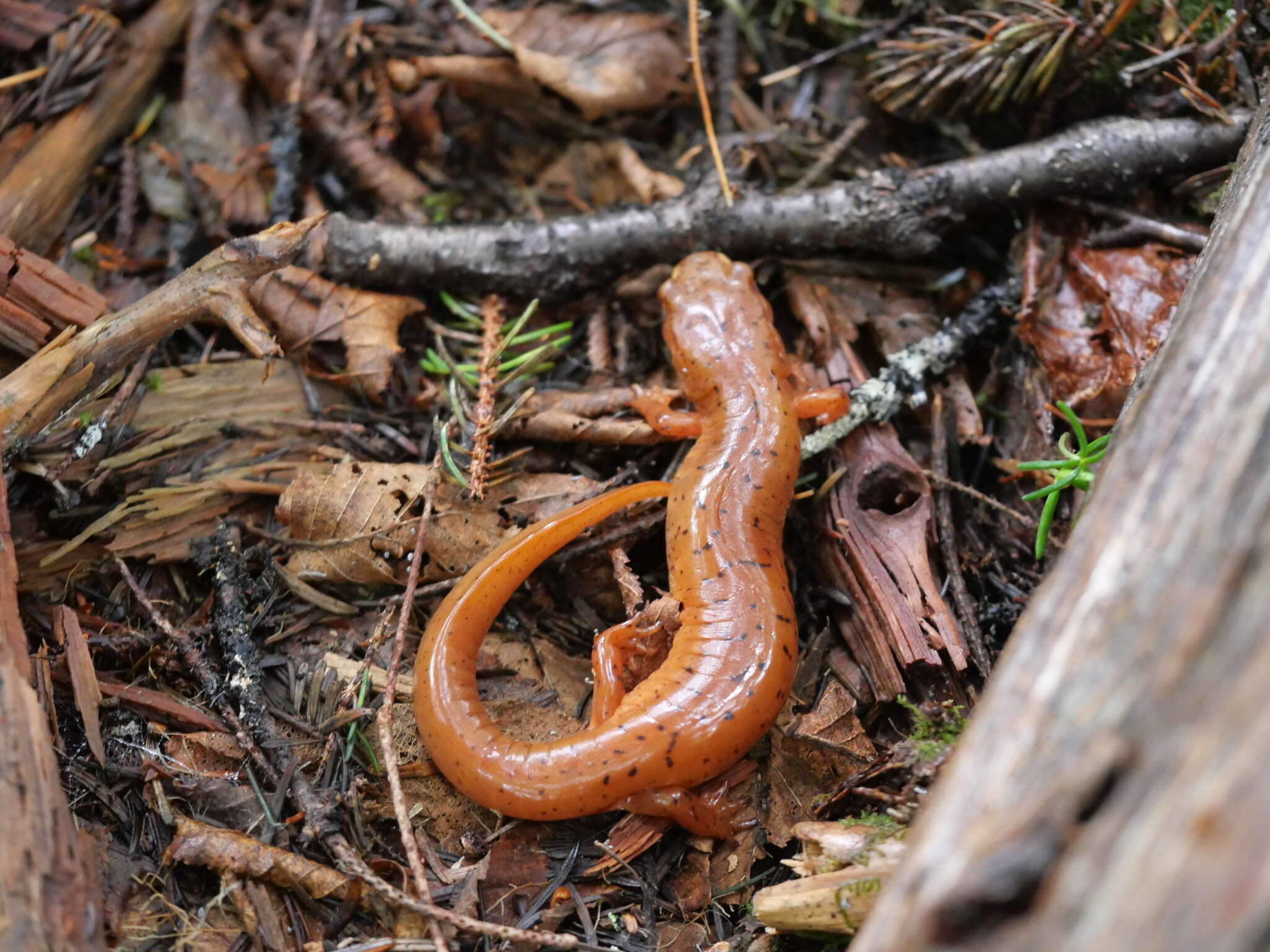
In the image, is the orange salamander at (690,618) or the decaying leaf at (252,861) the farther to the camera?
the orange salamander at (690,618)

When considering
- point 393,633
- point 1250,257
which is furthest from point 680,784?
point 1250,257

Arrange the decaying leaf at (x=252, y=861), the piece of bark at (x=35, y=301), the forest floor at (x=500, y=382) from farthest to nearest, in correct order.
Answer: the piece of bark at (x=35, y=301)
the forest floor at (x=500, y=382)
the decaying leaf at (x=252, y=861)

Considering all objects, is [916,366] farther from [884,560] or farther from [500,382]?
[500,382]

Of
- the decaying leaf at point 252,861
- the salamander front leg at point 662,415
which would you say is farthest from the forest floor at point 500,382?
the salamander front leg at point 662,415

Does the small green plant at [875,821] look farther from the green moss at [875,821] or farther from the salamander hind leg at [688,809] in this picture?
the salamander hind leg at [688,809]

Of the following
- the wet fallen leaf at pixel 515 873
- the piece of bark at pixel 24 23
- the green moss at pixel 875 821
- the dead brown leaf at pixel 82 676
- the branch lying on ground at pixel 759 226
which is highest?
the piece of bark at pixel 24 23

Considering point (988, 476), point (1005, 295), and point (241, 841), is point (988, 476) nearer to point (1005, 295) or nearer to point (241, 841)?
point (1005, 295)
